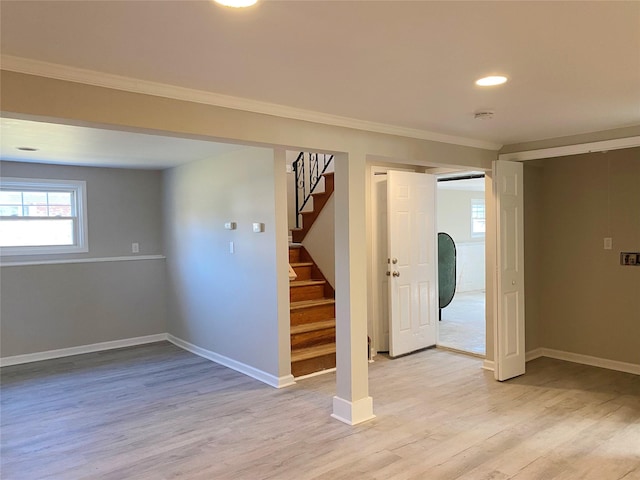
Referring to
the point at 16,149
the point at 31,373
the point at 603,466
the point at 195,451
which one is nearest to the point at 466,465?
the point at 603,466

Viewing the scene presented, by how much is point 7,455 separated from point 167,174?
368 centimetres

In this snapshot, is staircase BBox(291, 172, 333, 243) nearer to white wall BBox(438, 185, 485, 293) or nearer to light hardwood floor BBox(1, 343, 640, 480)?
light hardwood floor BBox(1, 343, 640, 480)

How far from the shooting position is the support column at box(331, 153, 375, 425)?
132 inches

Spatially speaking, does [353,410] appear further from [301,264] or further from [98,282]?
[98,282]

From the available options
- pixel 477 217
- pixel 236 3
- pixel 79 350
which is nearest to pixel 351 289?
pixel 236 3

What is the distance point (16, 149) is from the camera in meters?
4.40

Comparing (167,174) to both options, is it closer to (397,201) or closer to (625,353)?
(397,201)

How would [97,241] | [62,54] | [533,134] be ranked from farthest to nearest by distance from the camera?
[97,241], [533,134], [62,54]

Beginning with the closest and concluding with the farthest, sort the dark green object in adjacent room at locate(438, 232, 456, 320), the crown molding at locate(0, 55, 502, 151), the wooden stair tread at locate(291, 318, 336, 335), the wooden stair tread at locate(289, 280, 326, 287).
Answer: the crown molding at locate(0, 55, 502, 151)
the wooden stair tread at locate(291, 318, 336, 335)
the wooden stair tread at locate(289, 280, 326, 287)
the dark green object in adjacent room at locate(438, 232, 456, 320)

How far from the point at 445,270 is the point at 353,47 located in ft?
18.2

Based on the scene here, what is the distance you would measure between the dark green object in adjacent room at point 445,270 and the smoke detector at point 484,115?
399 centimetres

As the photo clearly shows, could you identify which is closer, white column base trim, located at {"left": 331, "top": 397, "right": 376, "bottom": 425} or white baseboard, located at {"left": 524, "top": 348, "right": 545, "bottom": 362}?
white column base trim, located at {"left": 331, "top": 397, "right": 376, "bottom": 425}

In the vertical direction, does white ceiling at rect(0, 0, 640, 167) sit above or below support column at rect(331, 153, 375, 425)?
above

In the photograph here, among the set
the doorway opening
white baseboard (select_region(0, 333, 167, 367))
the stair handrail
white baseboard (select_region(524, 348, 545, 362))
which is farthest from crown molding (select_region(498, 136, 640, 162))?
white baseboard (select_region(0, 333, 167, 367))
